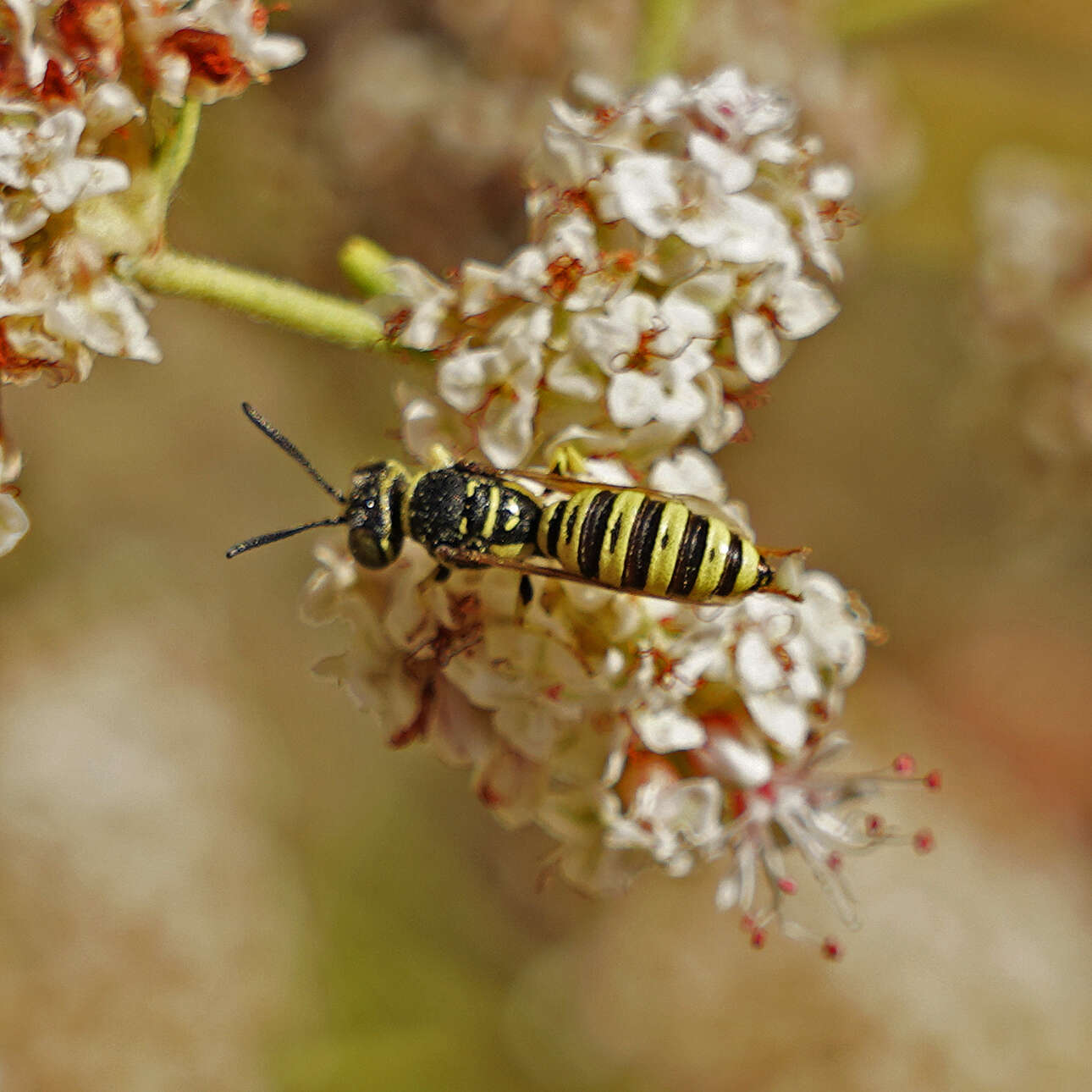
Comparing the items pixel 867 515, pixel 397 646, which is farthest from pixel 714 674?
pixel 867 515

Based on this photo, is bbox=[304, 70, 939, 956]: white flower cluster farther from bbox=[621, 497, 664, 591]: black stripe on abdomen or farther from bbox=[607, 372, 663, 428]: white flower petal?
bbox=[621, 497, 664, 591]: black stripe on abdomen

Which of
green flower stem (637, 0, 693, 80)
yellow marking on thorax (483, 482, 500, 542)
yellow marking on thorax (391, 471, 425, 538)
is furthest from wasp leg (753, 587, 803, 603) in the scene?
green flower stem (637, 0, 693, 80)

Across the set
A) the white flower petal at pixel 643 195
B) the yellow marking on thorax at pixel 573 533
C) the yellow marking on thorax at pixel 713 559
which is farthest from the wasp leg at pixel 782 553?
the white flower petal at pixel 643 195

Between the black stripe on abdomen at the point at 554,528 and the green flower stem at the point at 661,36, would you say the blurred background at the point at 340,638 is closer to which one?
the green flower stem at the point at 661,36

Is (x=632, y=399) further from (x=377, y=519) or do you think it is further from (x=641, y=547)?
(x=377, y=519)

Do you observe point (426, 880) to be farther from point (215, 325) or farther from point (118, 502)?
point (215, 325)

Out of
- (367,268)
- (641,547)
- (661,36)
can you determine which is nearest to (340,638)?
(661,36)

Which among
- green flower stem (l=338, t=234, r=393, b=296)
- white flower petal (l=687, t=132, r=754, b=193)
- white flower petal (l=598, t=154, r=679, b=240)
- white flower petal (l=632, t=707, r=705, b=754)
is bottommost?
white flower petal (l=632, t=707, r=705, b=754)
